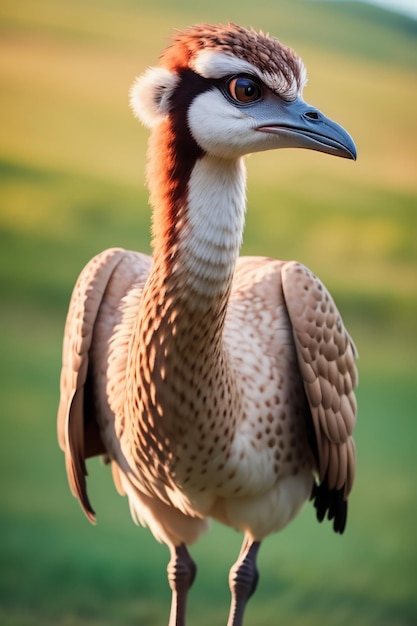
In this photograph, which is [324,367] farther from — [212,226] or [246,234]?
[246,234]

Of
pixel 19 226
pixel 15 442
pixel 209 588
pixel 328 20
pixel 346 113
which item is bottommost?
pixel 209 588

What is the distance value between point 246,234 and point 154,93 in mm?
1446

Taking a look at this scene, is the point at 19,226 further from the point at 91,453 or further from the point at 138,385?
the point at 138,385

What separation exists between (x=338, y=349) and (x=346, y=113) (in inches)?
50.6

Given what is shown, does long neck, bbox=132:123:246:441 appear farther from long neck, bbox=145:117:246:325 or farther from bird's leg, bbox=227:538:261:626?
bird's leg, bbox=227:538:261:626

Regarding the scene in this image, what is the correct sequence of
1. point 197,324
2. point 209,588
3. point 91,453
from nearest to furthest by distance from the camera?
point 197,324, point 91,453, point 209,588

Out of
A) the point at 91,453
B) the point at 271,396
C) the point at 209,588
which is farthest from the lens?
the point at 209,588

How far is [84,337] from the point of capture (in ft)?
5.11

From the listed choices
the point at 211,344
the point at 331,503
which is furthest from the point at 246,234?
the point at 211,344

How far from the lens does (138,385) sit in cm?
138

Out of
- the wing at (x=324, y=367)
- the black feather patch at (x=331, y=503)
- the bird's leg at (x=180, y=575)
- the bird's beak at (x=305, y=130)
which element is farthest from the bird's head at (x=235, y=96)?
the bird's leg at (x=180, y=575)

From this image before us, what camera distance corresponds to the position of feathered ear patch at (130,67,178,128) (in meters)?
1.26

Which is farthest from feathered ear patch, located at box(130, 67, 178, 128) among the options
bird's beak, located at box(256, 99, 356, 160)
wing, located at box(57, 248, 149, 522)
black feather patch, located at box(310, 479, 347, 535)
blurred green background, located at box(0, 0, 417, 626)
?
blurred green background, located at box(0, 0, 417, 626)

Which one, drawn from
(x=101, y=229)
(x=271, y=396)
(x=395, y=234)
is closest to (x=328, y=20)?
(x=395, y=234)
